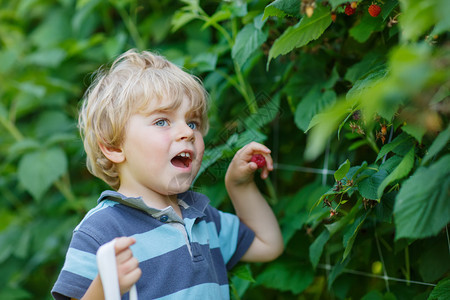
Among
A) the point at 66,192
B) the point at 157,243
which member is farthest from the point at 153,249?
the point at 66,192

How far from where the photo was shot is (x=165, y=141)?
1252 mm

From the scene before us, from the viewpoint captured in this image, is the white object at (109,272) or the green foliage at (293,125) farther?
the white object at (109,272)

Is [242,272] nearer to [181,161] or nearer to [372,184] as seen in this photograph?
[181,161]

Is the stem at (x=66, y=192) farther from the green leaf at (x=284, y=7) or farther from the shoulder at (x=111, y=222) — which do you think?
the green leaf at (x=284, y=7)

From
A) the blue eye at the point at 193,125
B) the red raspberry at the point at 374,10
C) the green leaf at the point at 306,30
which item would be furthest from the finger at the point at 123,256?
the red raspberry at the point at 374,10

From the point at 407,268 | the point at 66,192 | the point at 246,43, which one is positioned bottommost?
the point at 66,192

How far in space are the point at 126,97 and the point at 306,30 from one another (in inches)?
18.2

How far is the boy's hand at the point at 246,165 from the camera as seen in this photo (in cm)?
141

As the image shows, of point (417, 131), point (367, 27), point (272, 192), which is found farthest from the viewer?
point (272, 192)

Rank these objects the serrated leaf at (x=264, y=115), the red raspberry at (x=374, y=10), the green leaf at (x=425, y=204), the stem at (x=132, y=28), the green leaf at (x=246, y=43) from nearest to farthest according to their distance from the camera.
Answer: the green leaf at (x=425, y=204)
the red raspberry at (x=374, y=10)
the green leaf at (x=246, y=43)
the serrated leaf at (x=264, y=115)
the stem at (x=132, y=28)

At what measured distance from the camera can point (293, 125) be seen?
193 centimetres

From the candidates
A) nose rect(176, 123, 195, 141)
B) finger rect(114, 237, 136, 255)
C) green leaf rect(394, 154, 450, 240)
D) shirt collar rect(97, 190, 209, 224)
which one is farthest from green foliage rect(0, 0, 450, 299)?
finger rect(114, 237, 136, 255)

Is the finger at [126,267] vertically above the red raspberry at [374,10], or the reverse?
the red raspberry at [374,10]

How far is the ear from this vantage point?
1.32 metres
